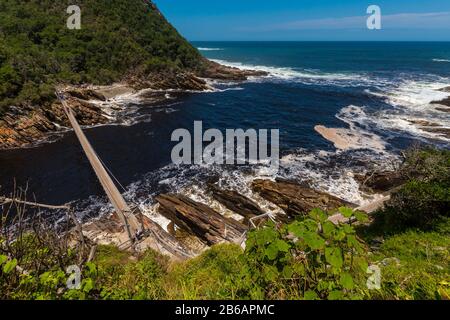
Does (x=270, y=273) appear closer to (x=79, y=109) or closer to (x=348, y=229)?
(x=348, y=229)

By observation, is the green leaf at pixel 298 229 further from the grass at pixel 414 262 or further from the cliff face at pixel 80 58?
the cliff face at pixel 80 58

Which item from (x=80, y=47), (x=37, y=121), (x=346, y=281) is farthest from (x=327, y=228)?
(x=80, y=47)

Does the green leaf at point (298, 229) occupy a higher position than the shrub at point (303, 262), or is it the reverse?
the green leaf at point (298, 229)

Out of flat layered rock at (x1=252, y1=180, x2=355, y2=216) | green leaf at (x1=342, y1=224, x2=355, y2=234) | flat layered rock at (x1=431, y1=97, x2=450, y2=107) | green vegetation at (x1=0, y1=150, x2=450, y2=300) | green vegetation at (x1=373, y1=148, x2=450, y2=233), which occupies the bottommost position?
flat layered rock at (x1=252, y1=180, x2=355, y2=216)

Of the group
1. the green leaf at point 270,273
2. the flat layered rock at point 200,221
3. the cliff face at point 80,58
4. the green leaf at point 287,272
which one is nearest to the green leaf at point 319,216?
the green leaf at point 287,272

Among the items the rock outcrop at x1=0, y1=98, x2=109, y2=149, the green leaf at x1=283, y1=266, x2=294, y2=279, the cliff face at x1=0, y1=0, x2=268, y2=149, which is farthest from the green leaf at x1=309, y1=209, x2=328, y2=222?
the cliff face at x1=0, y1=0, x2=268, y2=149

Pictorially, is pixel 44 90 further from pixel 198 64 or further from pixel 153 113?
pixel 198 64

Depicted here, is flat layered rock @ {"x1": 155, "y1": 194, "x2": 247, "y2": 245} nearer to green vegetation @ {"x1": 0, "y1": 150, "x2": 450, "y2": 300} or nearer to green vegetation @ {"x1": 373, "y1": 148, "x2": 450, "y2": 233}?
green vegetation @ {"x1": 373, "y1": 148, "x2": 450, "y2": 233}
